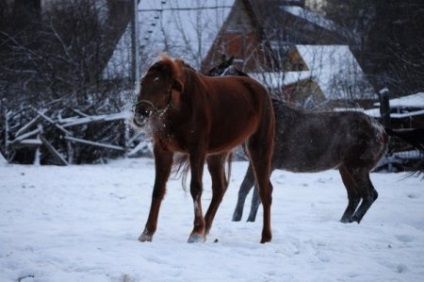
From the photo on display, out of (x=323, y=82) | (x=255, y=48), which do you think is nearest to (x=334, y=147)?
(x=255, y=48)

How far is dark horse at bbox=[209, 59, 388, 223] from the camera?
836 centimetres

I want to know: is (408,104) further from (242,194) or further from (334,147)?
(242,194)

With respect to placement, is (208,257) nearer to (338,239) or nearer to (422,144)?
(338,239)

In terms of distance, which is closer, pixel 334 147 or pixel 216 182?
pixel 216 182

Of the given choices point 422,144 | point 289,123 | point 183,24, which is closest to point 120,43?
point 183,24

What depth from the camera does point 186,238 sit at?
5.86m

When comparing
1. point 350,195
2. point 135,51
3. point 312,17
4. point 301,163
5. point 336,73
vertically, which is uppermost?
point 312,17

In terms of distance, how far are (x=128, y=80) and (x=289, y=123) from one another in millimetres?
12001

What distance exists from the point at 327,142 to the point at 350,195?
809mm

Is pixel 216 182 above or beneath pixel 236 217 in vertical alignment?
above

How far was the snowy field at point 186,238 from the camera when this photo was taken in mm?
4305

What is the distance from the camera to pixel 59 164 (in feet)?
51.4

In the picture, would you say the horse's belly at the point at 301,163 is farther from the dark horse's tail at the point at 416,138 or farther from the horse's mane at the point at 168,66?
the horse's mane at the point at 168,66

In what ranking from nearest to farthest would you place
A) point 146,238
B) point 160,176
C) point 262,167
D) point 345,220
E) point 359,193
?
1. point 146,238
2. point 160,176
3. point 262,167
4. point 345,220
5. point 359,193
